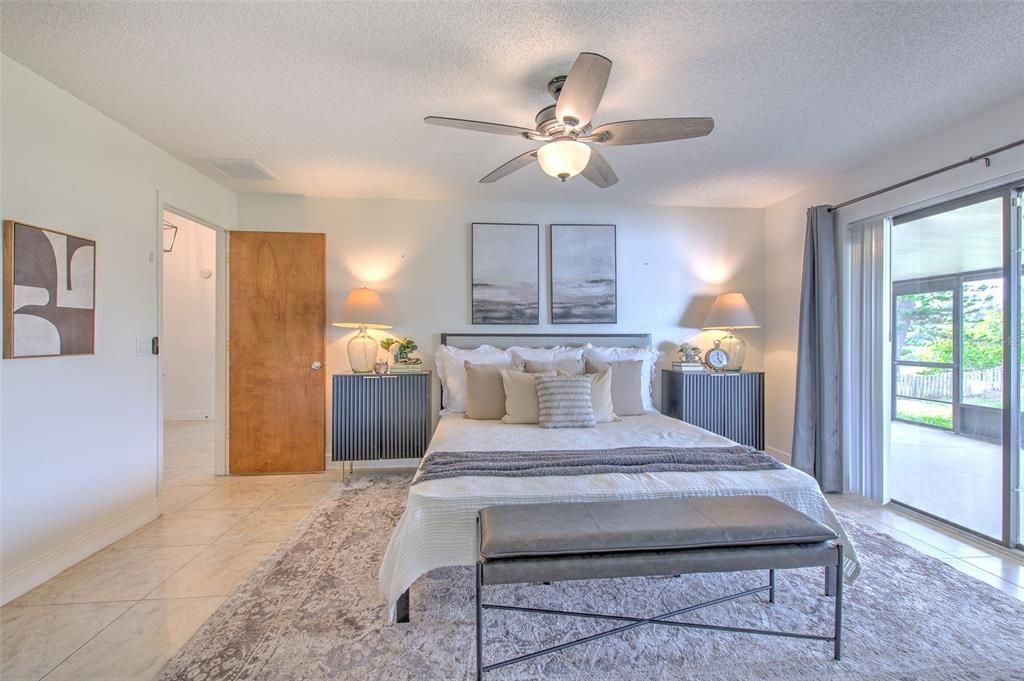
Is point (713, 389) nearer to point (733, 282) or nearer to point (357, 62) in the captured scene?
point (733, 282)

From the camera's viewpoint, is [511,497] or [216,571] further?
[216,571]

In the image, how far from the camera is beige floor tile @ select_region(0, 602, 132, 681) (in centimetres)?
160

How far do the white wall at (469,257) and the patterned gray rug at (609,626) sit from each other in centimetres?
230

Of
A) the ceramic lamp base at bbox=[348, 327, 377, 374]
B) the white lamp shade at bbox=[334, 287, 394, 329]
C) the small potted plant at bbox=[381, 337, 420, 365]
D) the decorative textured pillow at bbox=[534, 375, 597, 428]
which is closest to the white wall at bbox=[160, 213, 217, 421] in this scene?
the ceramic lamp base at bbox=[348, 327, 377, 374]

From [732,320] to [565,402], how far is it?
6.39 ft

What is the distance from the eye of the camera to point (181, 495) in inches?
133

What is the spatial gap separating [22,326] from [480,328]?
290 centimetres

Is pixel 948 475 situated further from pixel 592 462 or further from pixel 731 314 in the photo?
pixel 592 462

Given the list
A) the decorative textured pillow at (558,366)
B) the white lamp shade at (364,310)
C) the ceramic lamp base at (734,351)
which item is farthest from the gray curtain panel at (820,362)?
the white lamp shade at (364,310)

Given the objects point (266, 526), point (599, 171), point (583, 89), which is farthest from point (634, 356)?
point (266, 526)

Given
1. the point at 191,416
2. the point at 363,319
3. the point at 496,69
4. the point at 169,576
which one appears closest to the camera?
the point at 496,69

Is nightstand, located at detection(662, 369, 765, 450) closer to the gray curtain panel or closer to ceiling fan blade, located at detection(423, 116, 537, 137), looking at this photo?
the gray curtain panel

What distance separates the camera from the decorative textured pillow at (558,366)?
346cm

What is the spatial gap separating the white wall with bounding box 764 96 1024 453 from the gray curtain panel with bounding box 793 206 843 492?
0.81 feet
